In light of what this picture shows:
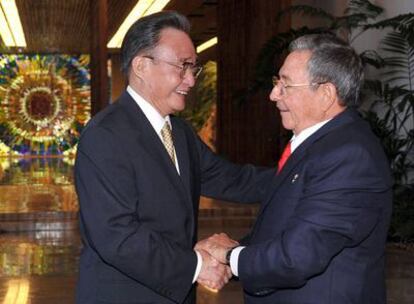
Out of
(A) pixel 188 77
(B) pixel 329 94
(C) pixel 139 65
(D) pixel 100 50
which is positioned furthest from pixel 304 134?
(D) pixel 100 50

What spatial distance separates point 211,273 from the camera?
2.39 meters

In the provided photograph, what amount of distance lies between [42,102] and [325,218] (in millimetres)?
28237

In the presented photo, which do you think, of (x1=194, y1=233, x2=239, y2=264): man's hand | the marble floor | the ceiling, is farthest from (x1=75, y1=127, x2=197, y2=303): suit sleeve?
the ceiling

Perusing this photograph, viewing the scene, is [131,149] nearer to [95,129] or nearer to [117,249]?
[95,129]

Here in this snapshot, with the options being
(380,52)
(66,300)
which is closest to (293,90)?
(66,300)

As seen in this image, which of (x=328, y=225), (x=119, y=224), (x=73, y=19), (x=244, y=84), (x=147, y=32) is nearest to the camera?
(x=328, y=225)

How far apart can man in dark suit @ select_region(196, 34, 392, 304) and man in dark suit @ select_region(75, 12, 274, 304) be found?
191 mm

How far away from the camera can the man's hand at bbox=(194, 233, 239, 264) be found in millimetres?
2418

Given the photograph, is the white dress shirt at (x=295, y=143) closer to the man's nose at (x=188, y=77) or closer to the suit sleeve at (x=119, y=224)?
the suit sleeve at (x=119, y=224)

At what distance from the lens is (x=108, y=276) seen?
2336 mm

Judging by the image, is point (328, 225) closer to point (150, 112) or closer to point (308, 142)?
point (308, 142)

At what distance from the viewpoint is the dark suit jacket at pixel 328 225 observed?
2.10 m

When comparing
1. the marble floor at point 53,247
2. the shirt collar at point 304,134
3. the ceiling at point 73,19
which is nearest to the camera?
the shirt collar at point 304,134

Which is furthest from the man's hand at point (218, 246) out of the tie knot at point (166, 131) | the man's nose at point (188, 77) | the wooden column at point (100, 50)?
the wooden column at point (100, 50)
